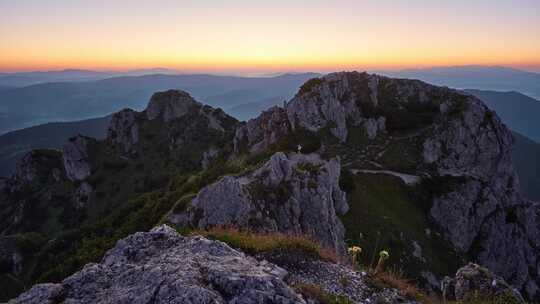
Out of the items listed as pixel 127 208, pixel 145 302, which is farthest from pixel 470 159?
pixel 145 302

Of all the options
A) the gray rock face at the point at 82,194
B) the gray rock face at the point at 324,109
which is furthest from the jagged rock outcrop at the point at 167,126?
the gray rock face at the point at 324,109

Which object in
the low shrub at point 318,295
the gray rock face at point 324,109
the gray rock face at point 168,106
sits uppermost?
the low shrub at point 318,295

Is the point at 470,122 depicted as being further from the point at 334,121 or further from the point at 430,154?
the point at 334,121

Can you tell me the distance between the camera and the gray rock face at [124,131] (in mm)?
119750

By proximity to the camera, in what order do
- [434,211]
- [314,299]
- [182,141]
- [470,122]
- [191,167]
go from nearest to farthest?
[314,299] < [434,211] < [470,122] < [191,167] < [182,141]

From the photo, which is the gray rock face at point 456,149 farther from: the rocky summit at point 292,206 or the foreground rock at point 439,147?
the rocky summit at point 292,206

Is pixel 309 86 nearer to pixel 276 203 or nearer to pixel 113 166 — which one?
pixel 276 203

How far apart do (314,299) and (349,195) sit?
3962 cm

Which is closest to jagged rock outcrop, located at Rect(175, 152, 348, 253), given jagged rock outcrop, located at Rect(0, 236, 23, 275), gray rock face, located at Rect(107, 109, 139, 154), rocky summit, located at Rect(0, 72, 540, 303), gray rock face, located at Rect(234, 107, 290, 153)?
rocky summit, located at Rect(0, 72, 540, 303)

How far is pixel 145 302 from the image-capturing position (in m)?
9.53

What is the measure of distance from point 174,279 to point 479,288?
10.3 metres

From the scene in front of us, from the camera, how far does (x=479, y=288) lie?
13828mm

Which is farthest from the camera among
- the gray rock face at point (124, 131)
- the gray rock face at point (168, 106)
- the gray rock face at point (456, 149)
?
the gray rock face at point (168, 106)

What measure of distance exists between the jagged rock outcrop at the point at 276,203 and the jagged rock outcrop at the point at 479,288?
50.0ft
